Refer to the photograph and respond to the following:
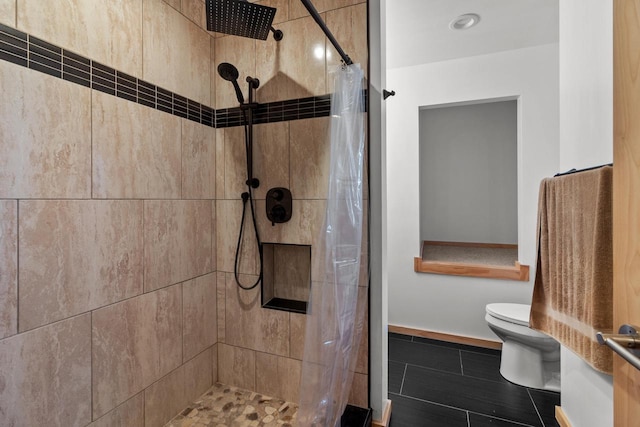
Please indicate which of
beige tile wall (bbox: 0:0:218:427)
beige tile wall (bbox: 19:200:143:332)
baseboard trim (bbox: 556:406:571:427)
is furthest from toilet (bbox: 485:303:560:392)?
beige tile wall (bbox: 19:200:143:332)

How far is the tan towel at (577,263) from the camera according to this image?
105 centimetres

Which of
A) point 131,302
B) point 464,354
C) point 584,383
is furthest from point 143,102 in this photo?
point 464,354

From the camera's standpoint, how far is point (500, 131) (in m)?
3.28

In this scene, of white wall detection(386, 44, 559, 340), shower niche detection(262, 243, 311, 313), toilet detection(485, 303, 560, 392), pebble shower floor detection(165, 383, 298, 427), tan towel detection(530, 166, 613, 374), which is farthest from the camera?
white wall detection(386, 44, 559, 340)

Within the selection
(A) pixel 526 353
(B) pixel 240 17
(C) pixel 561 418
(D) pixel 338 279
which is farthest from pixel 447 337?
(B) pixel 240 17

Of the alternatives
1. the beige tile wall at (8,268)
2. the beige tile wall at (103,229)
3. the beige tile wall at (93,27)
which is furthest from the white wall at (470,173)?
the beige tile wall at (8,268)

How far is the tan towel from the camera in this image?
3.44 ft

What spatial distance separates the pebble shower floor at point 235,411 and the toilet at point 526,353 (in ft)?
4.96

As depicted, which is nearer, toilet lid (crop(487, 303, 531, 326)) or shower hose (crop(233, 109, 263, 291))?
shower hose (crop(233, 109, 263, 291))

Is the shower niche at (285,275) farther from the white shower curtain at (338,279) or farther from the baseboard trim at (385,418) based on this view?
the baseboard trim at (385,418)

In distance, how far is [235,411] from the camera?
1633 mm

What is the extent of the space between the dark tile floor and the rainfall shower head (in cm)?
220

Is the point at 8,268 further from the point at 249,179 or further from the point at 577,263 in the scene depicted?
the point at 577,263

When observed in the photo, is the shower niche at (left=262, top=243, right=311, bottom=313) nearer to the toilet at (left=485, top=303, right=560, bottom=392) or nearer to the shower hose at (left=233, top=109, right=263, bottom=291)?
the shower hose at (left=233, top=109, right=263, bottom=291)
